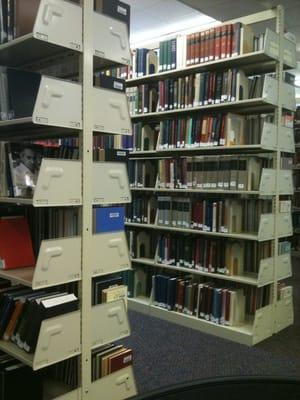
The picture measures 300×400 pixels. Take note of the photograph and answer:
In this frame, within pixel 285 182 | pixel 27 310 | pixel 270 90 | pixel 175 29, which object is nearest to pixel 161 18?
pixel 175 29

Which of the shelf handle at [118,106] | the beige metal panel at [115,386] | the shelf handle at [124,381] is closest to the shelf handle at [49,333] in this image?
the beige metal panel at [115,386]

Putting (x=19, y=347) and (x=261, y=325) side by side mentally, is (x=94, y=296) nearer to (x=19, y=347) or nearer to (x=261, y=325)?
(x=19, y=347)

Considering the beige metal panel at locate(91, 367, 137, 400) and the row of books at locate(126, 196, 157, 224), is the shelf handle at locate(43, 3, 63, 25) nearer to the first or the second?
the beige metal panel at locate(91, 367, 137, 400)

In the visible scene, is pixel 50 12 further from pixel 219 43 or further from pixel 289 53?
pixel 289 53

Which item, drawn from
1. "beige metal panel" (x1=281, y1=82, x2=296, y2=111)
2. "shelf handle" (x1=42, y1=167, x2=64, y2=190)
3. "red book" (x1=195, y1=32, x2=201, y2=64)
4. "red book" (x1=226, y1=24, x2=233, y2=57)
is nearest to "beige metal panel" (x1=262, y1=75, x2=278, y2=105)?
"beige metal panel" (x1=281, y1=82, x2=296, y2=111)

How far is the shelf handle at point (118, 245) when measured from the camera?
6.86ft

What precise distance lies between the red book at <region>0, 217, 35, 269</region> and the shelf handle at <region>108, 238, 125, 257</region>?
456 mm

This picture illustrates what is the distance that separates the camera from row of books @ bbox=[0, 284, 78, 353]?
1858mm

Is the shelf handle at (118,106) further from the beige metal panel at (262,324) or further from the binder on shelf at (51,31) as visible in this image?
the beige metal panel at (262,324)

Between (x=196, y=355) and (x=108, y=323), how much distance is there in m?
1.09

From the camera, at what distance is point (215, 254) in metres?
3.38

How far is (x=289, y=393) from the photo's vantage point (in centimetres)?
74

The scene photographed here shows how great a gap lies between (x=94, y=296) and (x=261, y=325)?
1.62 m

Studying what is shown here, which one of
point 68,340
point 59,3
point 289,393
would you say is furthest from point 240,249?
point 289,393
